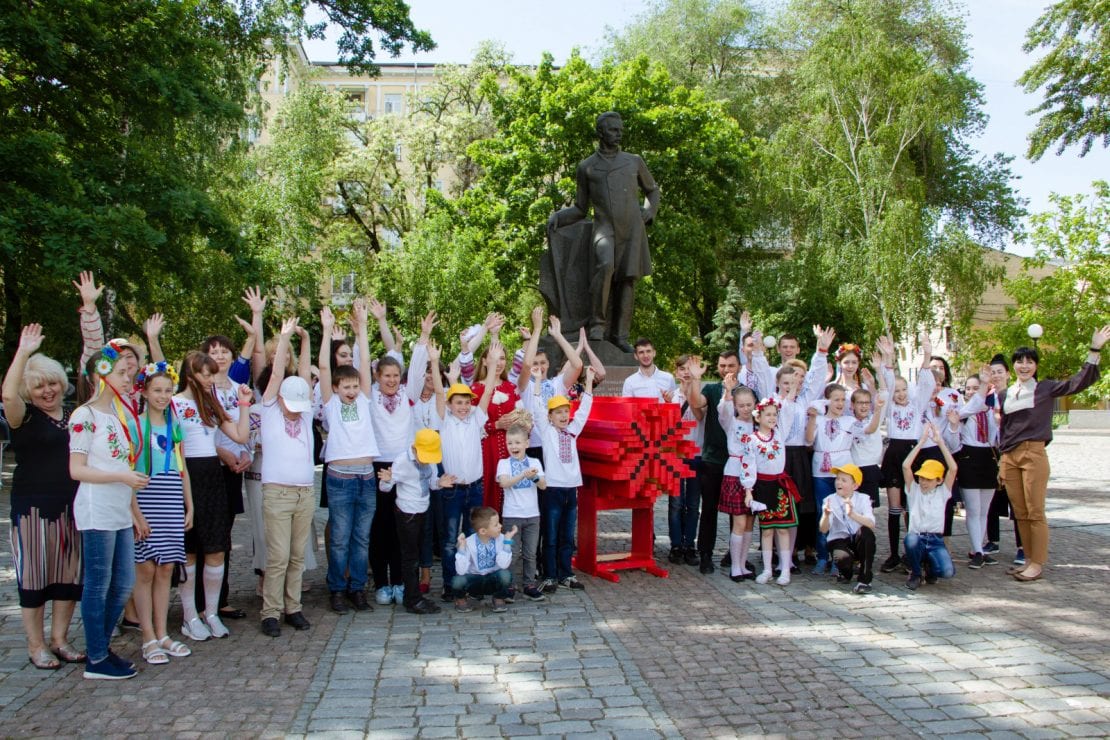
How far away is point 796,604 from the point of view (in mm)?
6359

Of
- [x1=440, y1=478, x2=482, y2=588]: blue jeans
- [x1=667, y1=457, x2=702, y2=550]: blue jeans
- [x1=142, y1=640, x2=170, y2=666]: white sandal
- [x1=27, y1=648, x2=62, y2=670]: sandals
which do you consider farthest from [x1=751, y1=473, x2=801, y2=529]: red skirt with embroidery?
[x1=27, y1=648, x2=62, y2=670]: sandals

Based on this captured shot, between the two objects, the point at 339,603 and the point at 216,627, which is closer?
the point at 216,627

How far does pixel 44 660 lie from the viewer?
5.00 meters

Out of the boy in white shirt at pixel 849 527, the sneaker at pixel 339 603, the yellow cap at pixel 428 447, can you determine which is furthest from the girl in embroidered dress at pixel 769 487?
the sneaker at pixel 339 603

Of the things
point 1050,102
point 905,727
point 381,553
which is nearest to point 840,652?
point 905,727

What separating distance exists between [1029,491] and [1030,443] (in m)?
0.41

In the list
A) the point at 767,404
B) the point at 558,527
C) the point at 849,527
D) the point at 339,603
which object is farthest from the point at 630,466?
the point at 339,603

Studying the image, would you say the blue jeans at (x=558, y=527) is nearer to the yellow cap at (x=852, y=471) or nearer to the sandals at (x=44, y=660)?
the yellow cap at (x=852, y=471)

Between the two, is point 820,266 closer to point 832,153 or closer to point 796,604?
point 832,153

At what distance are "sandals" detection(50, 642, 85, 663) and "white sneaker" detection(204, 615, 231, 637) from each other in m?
0.76

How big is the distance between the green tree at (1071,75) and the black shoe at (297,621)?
70.3 ft

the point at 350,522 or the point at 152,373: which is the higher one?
the point at 152,373

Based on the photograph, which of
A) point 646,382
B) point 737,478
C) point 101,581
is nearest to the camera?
point 101,581

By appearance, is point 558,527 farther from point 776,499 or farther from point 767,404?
point 767,404
